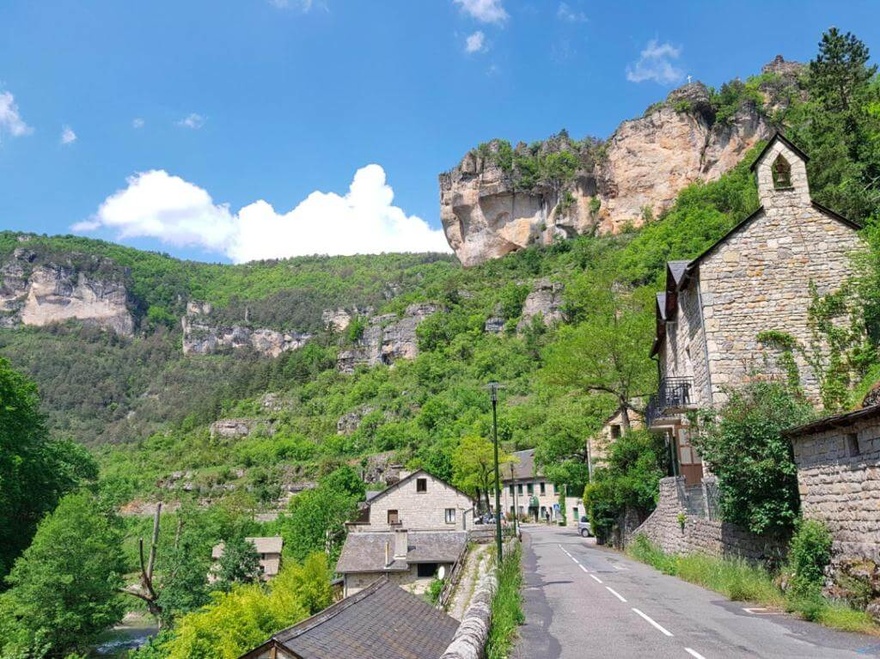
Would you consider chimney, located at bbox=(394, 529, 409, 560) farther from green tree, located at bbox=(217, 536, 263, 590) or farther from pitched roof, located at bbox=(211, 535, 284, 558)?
pitched roof, located at bbox=(211, 535, 284, 558)

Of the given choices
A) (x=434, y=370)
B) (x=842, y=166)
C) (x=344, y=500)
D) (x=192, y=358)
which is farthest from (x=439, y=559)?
(x=192, y=358)

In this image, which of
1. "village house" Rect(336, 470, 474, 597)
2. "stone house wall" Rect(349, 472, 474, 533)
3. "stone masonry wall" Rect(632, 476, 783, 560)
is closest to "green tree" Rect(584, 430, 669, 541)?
"stone masonry wall" Rect(632, 476, 783, 560)

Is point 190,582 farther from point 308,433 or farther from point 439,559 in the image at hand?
point 308,433

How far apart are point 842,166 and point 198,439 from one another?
329 ft

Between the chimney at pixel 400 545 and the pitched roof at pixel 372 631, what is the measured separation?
20173 millimetres

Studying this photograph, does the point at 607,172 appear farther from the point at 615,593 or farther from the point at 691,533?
the point at 615,593

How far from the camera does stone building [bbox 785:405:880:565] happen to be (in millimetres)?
9273

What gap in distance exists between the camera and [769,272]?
57.4 feet

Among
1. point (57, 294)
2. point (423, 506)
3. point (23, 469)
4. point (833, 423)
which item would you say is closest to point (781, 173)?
point (833, 423)

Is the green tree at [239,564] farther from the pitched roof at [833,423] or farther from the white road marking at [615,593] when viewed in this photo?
the pitched roof at [833,423]

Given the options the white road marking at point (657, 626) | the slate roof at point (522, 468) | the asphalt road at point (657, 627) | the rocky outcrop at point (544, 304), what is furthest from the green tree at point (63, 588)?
the rocky outcrop at point (544, 304)

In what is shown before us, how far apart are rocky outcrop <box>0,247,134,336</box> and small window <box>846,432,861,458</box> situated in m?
214

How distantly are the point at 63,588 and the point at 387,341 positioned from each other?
78.8m

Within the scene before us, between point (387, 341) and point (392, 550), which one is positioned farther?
point (387, 341)
